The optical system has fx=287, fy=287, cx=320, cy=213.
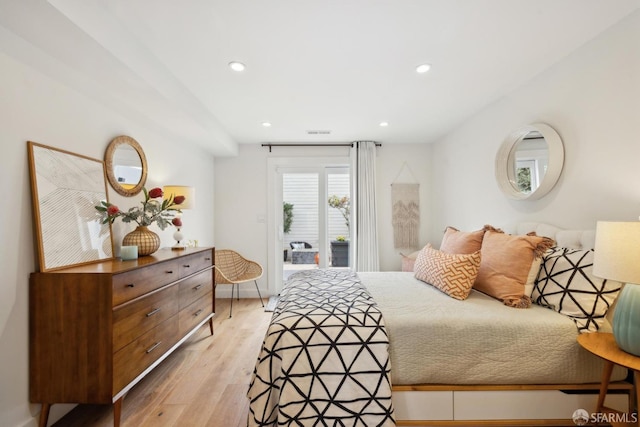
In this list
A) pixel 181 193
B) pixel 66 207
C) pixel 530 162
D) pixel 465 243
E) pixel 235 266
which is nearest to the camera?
pixel 66 207

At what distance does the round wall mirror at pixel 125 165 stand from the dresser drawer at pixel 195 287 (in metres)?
0.92

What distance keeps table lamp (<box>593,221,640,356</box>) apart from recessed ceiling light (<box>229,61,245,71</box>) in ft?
7.70

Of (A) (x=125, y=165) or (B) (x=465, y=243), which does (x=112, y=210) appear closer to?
(A) (x=125, y=165)

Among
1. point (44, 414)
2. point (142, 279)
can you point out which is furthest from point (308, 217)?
point (44, 414)

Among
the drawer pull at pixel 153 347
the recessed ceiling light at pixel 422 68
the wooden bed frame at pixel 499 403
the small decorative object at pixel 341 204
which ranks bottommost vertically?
the wooden bed frame at pixel 499 403

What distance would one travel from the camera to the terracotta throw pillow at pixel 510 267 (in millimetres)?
1779

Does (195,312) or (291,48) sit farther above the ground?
(291,48)

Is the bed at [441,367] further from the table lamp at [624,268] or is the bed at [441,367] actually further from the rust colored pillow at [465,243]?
the rust colored pillow at [465,243]

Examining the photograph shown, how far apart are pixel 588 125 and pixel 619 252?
1.11m

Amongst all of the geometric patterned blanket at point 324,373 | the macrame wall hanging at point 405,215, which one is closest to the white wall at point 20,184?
the geometric patterned blanket at point 324,373

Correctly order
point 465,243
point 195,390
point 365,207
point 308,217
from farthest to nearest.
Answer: point 308,217 < point 365,207 < point 465,243 < point 195,390

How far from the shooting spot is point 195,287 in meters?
2.60

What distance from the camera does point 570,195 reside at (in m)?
2.03

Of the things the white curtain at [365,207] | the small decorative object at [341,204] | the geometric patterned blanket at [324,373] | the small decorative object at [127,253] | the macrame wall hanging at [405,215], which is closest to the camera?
the geometric patterned blanket at [324,373]
